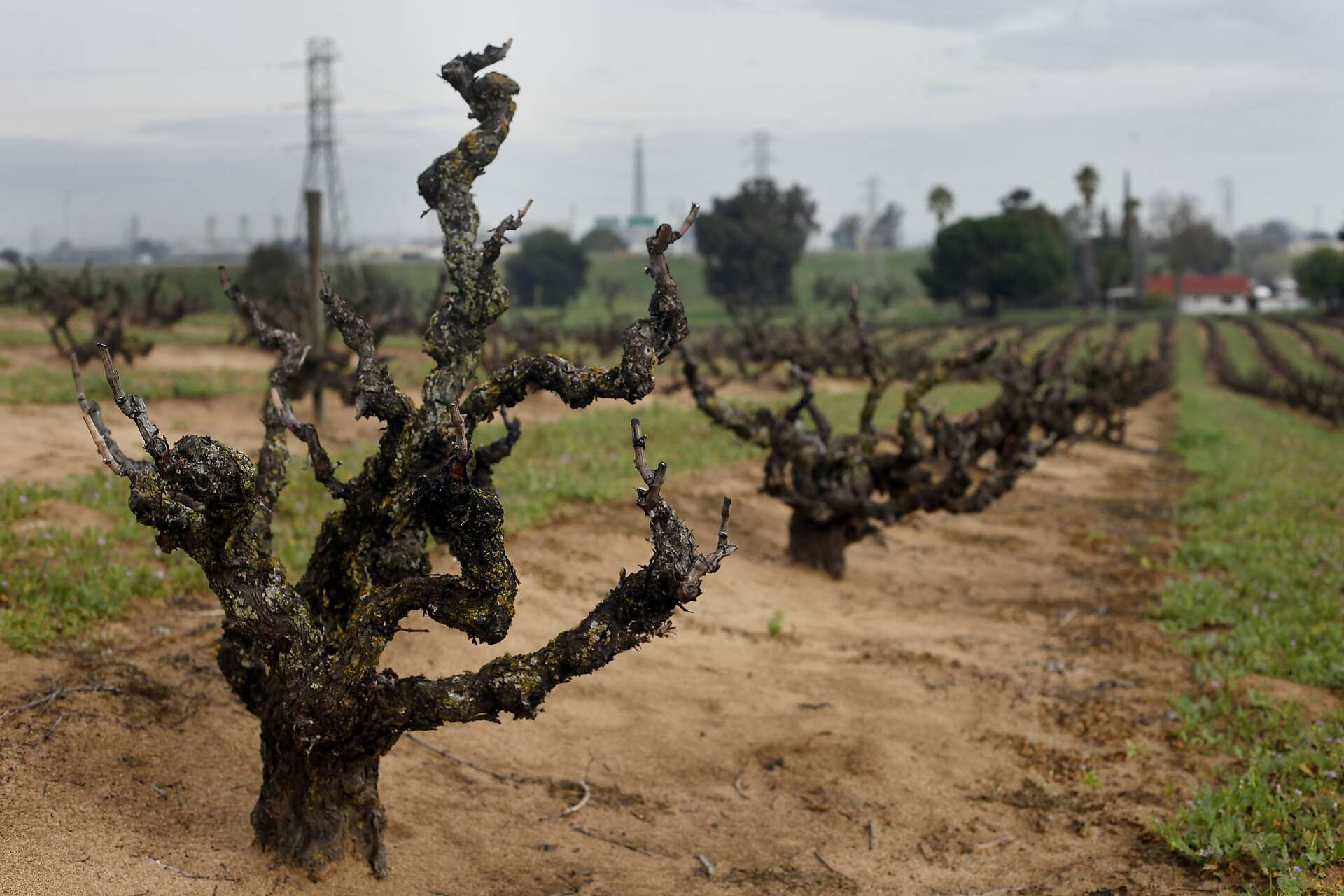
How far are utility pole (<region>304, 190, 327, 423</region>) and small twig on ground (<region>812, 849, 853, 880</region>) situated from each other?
9475mm

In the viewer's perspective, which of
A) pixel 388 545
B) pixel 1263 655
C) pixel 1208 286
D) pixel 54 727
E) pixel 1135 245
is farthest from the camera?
pixel 1208 286

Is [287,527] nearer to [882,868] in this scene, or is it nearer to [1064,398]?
[882,868]

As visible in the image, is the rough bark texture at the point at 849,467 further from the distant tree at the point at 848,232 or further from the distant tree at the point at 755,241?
the distant tree at the point at 848,232

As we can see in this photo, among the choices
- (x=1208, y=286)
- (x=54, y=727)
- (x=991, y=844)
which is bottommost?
(x=991, y=844)

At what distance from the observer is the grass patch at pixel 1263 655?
5.44 m

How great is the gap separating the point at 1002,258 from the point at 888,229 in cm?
10197

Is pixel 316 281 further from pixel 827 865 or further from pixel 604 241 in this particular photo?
pixel 604 241

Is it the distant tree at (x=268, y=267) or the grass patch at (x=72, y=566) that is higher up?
the distant tree at (x=268, y=267)

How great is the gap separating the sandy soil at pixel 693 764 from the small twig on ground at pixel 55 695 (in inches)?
1.2

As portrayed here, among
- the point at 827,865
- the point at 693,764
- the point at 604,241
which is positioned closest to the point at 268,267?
the point at 693,764

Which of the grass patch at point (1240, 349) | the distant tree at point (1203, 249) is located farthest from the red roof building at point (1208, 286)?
the grass patch at point (1240, 349)

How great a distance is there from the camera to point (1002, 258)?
7612cm

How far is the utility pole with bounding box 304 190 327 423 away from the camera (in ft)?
46.9

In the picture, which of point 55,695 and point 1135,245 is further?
point 1135,245
